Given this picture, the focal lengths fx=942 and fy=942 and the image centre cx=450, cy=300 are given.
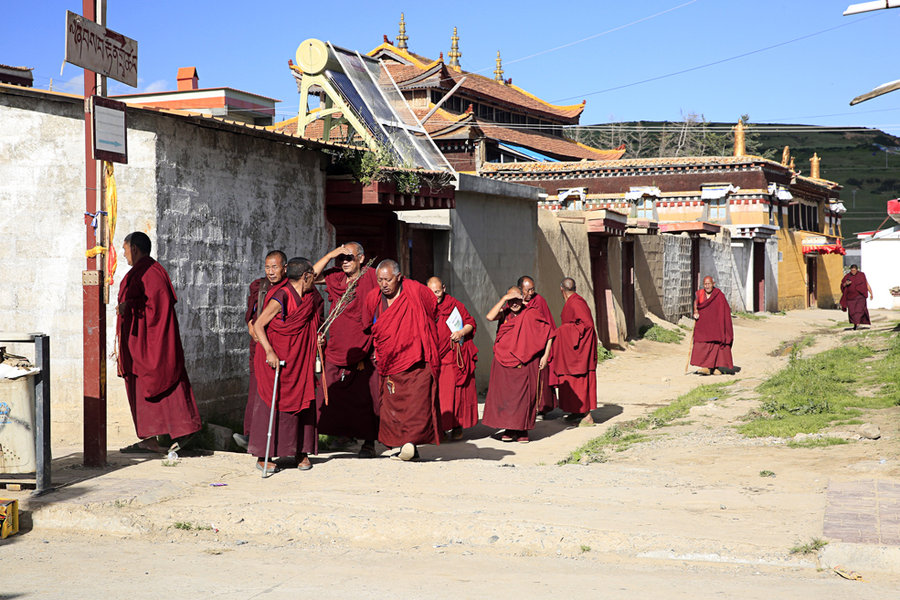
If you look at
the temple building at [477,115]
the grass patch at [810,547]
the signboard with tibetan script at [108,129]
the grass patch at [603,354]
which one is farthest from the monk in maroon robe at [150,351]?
the temple building at [477,115]

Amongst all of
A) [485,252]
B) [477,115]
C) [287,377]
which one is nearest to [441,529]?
[287,377]

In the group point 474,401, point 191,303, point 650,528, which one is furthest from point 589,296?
point 650,528

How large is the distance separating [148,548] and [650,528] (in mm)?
2608

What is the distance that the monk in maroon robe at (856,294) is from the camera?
845 inches

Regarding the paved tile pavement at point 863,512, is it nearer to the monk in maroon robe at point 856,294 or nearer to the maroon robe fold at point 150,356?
the maroon robe fold at point 150,356

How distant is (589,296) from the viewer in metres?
17.5

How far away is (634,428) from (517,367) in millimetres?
1396

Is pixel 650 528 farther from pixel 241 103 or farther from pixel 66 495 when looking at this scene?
pixel 241 103

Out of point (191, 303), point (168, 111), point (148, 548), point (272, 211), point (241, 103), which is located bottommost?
point (148, 548)

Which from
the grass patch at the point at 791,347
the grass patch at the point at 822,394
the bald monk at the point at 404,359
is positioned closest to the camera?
the bald monk at the point at 404,359

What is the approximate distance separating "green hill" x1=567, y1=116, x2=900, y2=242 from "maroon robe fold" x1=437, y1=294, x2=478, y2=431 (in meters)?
52.0

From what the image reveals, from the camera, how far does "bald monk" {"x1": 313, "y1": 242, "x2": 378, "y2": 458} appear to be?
25.3ft

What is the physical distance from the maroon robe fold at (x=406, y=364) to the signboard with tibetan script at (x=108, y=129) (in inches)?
85.2

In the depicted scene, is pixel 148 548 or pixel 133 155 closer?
pixel 148 548
